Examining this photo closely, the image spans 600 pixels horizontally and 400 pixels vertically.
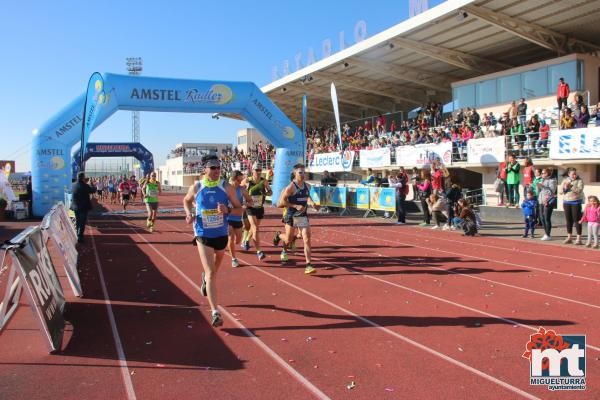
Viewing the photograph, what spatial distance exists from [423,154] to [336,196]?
4.29 metres

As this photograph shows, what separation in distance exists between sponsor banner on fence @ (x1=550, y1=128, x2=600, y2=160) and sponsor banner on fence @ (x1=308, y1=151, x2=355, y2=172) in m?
11.1

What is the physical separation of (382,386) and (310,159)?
26105 mm

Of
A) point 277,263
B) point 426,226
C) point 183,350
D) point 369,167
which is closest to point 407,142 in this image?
point 369,167

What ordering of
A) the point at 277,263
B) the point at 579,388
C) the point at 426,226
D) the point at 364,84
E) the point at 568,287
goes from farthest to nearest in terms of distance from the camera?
the point at 364,84
the point at 426,226
the point at 277,263
the point at 568,287
the point at 579,388

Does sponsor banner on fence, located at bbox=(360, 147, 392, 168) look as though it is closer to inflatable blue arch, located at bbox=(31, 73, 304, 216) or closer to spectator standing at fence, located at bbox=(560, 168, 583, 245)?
inflatable blue arch, located at bbox=(31, 73, 304, 216)

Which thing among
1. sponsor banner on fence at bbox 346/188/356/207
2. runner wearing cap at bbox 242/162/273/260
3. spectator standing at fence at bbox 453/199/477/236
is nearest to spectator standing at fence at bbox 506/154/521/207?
spectator standing at fence at bbox 453/199/477/236

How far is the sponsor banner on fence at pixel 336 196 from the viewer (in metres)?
20.8

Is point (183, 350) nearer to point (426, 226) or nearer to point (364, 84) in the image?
point (426, 226)

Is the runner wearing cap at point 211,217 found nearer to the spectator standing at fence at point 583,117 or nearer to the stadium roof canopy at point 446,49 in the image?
the spectator standing at fence at point 583,117

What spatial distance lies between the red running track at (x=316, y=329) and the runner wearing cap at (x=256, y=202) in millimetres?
605

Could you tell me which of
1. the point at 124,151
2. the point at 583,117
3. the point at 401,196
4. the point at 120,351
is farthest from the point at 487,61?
the point at 124,151

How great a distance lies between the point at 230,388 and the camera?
3.89 meters

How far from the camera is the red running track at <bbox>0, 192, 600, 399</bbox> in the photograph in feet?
13.0

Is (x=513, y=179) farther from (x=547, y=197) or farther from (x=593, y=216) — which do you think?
(x=593, y=216)
